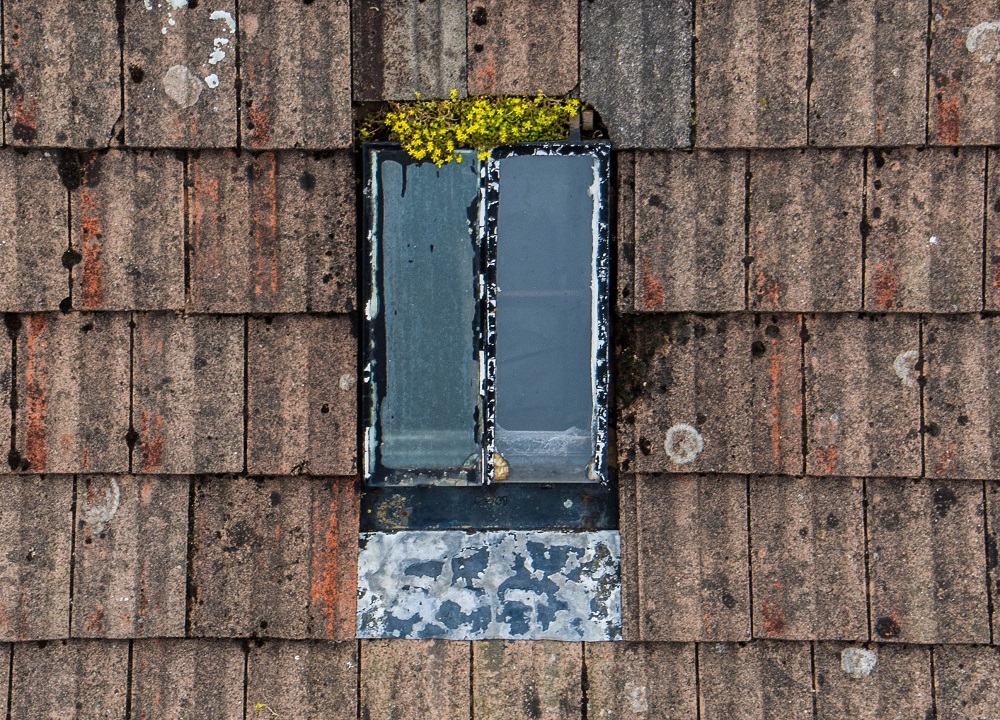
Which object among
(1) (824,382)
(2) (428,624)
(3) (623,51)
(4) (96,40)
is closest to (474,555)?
(2) (428,624)

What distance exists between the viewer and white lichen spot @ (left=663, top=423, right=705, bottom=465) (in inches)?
106

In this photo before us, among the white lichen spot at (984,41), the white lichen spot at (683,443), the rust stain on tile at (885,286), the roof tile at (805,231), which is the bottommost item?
the white lichen spot at (683,443)

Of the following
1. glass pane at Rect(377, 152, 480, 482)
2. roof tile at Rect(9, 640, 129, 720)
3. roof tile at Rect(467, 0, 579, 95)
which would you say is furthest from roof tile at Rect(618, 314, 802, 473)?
roof tile at Rect(9, 640, 129, 720)

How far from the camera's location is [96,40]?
2.60 m

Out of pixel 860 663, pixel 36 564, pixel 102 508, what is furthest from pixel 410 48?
pixel 860 663

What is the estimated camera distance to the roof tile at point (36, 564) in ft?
8.84

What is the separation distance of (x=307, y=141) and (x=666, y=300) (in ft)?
5.09

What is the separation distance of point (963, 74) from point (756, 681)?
254 cm

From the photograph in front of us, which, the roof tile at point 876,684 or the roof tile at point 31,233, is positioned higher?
the roof tile at point 31,233

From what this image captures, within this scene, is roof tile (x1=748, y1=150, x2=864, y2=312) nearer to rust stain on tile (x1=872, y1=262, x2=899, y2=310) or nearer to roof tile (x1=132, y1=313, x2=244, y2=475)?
rust stain on tile (x1=872, y1=262, x2=899, y2=310)

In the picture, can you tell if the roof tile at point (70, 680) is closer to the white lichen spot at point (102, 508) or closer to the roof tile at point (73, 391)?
the white lichen spot at point (102, 508)

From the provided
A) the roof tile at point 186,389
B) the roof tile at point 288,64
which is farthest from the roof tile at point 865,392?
the roof tile at point 186,389

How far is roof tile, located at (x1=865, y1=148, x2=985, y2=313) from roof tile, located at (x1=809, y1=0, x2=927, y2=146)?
4.4 inches

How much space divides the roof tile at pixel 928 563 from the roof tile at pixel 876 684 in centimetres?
9
